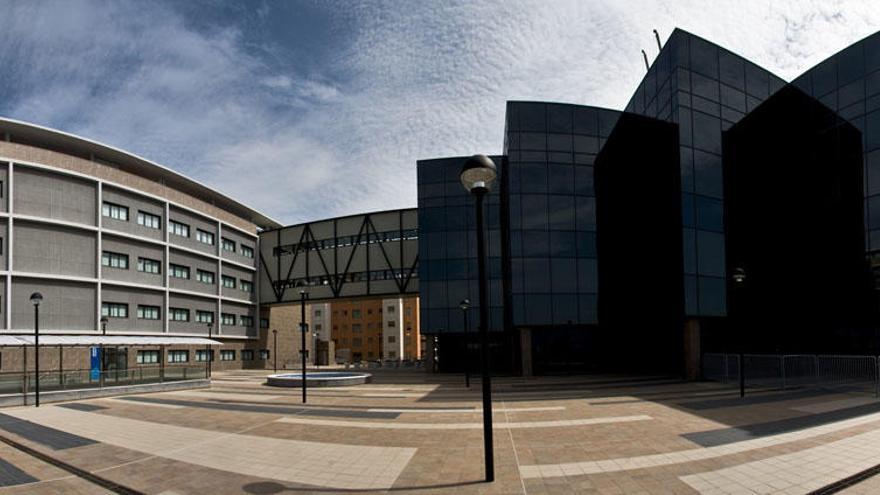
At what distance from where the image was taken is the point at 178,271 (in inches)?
1918

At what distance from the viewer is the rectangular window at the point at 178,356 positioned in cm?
4711

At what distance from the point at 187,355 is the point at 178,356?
1066 millimetres

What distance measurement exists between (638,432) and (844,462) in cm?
425

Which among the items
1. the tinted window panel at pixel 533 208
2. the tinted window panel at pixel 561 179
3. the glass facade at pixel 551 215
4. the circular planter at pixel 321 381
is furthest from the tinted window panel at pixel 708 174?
the circular planter at pixel 321 381

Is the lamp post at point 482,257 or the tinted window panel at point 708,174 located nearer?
the lamp post at point 482,257

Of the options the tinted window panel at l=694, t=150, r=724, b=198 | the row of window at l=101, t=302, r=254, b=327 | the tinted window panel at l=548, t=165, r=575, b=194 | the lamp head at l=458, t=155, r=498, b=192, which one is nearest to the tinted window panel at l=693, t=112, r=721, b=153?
the tinted window panel at l=694, t=150, r=724, b=198

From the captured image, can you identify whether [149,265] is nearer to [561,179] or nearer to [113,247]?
[113,247]

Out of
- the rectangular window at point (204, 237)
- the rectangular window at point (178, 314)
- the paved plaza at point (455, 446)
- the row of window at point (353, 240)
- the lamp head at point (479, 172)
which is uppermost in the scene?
the rectangular window at point (204, 237)

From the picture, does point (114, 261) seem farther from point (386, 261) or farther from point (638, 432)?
point (638, 432)

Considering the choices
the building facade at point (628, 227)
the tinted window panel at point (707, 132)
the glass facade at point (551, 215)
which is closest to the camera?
the building facade at point (628, 227)

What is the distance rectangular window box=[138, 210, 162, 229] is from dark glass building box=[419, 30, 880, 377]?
27509mm

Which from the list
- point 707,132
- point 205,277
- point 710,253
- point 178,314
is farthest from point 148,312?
point 707,132

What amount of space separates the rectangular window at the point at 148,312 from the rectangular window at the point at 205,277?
18.7 ft

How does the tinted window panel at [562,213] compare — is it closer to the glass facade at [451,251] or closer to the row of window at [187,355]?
the glass facade at [451,251]
